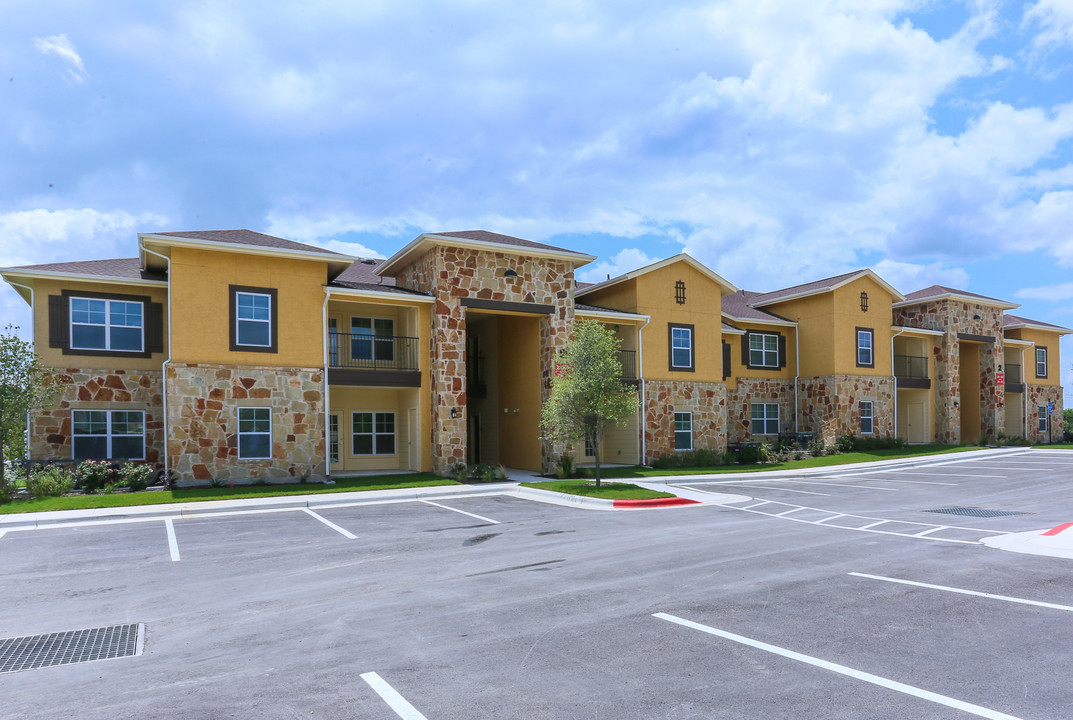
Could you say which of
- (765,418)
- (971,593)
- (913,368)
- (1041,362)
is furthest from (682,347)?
(1041,362)

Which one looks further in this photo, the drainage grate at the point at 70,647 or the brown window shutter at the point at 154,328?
the brown window shutter at the point at 154,328

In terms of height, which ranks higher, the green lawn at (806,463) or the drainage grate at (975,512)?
the drainage grate at (975,512)

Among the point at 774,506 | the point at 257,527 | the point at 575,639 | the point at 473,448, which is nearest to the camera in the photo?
the point at 575,639

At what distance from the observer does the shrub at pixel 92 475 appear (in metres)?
18.2

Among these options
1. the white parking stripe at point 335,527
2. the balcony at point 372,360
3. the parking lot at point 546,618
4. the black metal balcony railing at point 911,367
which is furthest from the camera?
the black metal balcony railing at point 911,367

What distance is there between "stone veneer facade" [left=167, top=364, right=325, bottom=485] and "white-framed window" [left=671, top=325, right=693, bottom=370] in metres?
13.7

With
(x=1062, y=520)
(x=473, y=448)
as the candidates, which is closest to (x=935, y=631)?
(x=1062, y=520)

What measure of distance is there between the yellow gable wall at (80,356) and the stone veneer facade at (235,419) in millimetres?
2478

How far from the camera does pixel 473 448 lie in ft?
99.0

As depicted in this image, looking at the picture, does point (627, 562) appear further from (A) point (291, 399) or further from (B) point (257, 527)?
(A) point (291, 399)

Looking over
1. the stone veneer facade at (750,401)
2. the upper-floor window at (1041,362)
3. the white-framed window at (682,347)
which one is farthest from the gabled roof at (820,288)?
the upper-floor window at (1041,362)

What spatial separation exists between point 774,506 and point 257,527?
11572 millimetres

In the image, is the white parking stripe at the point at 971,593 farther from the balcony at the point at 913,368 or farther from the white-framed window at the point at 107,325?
the balcony at the point at 913,368

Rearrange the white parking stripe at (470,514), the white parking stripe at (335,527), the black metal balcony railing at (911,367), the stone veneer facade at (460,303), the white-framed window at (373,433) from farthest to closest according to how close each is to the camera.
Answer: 1. the black metal balcony railing at (911,367)
2. the white-framed window at (373,433)
3. the stone veneer facade at (460,303)
4. the white parking stripe at (470,514)
5. the white parking stripe at (335,527)
